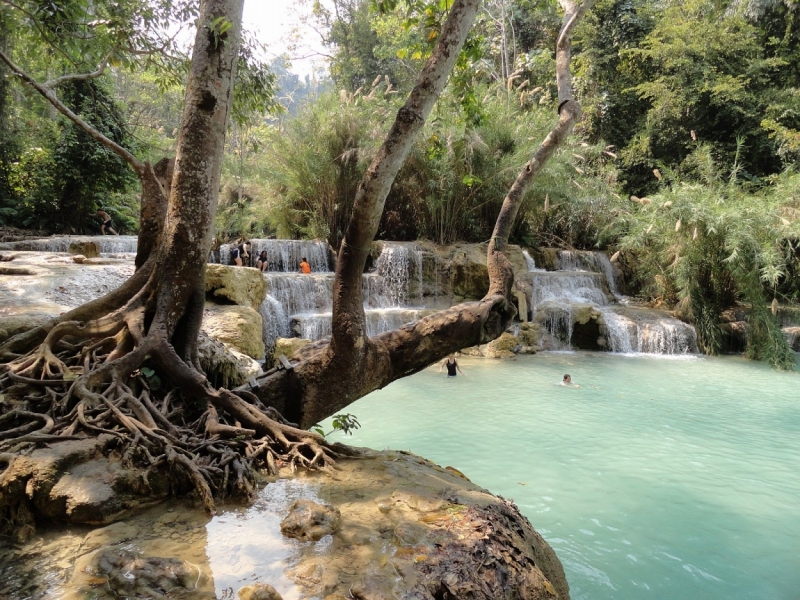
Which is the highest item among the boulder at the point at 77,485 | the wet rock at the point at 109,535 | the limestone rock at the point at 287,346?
the boulder at the point at 77,485

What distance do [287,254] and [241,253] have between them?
160 centimetres

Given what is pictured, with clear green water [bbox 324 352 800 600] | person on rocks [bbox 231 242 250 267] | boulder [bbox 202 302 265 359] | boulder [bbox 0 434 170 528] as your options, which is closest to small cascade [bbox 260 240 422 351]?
person on rocks [bbox 231 242 250 267]

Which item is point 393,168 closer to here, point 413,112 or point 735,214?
point 413,112

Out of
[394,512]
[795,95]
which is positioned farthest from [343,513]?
[795,95]

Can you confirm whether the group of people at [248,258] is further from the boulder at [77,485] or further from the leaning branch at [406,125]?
the boulder at [77,485]

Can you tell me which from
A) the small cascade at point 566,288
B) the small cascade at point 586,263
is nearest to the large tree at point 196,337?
the small cascade at point 566,288

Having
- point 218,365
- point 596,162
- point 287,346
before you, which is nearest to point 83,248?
point 287,346

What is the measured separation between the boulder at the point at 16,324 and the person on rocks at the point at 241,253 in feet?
29.8

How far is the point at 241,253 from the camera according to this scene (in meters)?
13.4

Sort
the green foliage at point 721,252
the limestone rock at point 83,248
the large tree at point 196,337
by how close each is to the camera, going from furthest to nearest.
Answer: the green foliage at point 721,252
the limestone rock at point 83,248
the large tree at point 196,337

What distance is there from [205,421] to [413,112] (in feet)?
7.27

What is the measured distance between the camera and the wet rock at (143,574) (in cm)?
181

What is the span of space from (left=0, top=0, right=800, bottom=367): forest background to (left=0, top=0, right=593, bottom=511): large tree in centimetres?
810

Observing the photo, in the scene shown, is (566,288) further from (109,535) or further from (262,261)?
(109,535)
